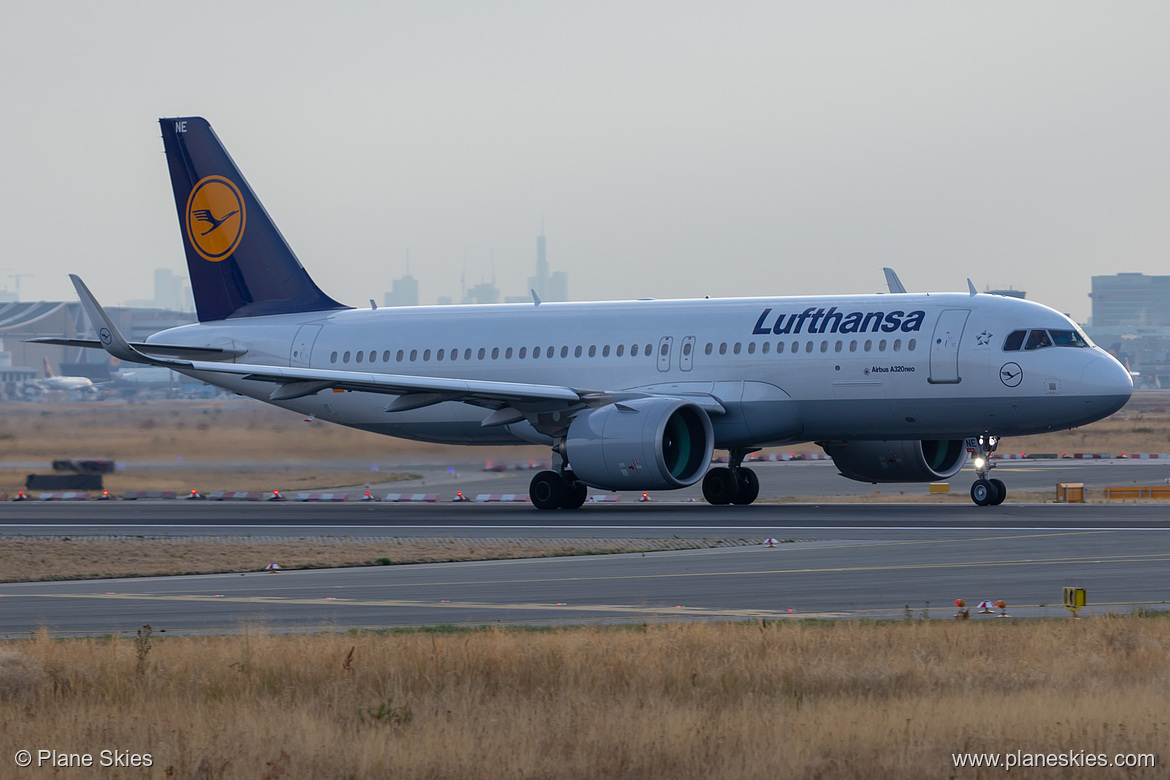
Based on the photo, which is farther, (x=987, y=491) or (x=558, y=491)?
(x=558, y=491)

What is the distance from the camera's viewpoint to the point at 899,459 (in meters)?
36.1

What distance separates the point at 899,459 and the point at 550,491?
26.9 ft

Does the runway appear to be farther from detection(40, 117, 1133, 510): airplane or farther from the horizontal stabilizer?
the horizontal stabilizer

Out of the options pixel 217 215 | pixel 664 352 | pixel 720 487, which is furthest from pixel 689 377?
pixel 217 215

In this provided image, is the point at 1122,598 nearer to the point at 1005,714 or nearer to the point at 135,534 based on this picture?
the point at 1005,714

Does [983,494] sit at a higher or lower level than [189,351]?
lower

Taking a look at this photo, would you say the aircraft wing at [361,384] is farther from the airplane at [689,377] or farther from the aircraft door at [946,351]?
the aircraft door at [946,351]

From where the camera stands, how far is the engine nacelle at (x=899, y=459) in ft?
118

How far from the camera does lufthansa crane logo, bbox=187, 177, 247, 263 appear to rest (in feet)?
140

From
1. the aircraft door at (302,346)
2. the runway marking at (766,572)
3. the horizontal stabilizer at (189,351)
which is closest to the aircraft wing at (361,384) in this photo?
the horizontal stabilizer at (189,351)

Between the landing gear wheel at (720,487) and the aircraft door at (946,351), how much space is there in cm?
618

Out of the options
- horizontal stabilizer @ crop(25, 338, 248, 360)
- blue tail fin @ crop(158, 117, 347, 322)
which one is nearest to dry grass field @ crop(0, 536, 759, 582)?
horizontal stabilizer @ crop(25, 338, 248, 360)

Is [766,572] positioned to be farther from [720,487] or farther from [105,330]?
[105,330]

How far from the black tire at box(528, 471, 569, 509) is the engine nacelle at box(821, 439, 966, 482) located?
6.38m
